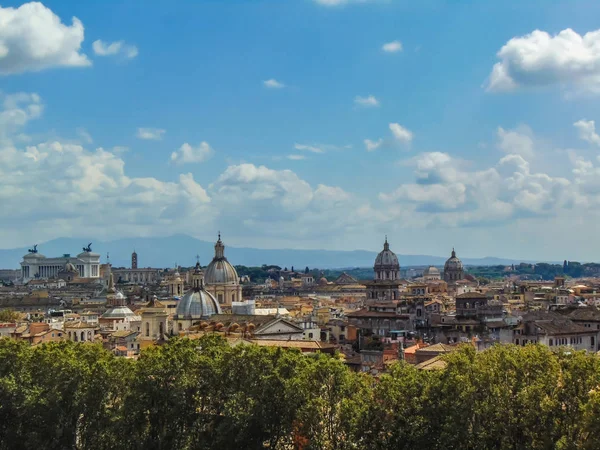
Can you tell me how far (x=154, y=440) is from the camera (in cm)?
4028

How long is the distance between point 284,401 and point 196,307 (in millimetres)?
58456

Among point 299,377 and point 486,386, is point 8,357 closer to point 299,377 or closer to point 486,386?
point 299,377

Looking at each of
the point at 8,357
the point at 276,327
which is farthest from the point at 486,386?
the point at 276,327

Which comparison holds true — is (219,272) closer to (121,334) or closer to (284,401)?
(121,334)

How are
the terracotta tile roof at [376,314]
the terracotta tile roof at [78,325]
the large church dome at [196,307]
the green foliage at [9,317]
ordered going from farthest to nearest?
1. the green foliage at [9,317]
2. the large church dome at [196,307]
3. the terracotta tile roof at [78,325]
4. the terracotta tile roof at [376,314]

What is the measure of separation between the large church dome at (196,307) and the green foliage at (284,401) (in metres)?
50.6

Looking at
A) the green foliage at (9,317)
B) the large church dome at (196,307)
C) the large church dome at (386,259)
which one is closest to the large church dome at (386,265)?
the large church dome at (386,259)

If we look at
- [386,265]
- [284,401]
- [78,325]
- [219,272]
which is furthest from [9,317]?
[284,401]

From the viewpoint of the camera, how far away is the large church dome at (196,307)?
9656 cm

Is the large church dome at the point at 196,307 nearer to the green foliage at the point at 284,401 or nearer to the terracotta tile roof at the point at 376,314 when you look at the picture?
the terracotta tile roof at the point at 376,314

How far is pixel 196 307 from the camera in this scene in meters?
96.9

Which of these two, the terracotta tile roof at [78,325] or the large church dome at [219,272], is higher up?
the large church dome at [219,272]

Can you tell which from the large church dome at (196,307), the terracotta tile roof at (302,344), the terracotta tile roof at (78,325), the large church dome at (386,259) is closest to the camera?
the terracotta tile roof at (302,344)

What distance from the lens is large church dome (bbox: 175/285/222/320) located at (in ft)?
317
